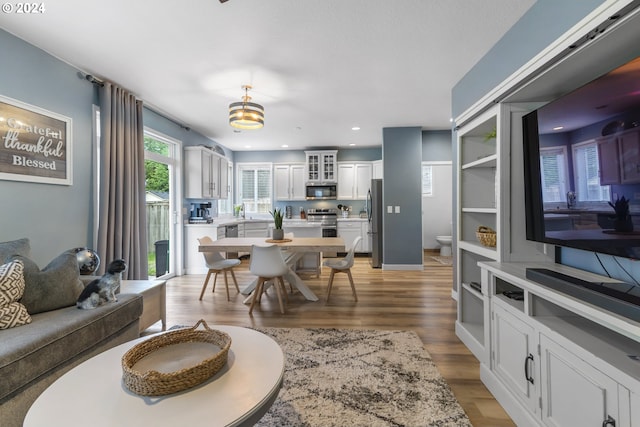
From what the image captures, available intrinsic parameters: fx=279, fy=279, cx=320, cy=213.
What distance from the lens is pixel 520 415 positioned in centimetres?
145

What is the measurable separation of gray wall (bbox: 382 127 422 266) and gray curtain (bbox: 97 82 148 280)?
379 cm

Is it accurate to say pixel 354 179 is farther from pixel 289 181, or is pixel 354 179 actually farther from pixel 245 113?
pixel 245 113

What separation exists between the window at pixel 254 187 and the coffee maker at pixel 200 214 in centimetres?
172

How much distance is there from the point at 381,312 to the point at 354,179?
4206 millimetres

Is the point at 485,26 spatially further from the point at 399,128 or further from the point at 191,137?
the point at 191,137

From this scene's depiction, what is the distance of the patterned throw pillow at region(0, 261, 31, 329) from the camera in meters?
1.54

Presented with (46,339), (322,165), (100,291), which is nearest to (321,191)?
(322,165)

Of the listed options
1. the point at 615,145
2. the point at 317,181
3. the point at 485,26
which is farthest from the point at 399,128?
the point at 615,145

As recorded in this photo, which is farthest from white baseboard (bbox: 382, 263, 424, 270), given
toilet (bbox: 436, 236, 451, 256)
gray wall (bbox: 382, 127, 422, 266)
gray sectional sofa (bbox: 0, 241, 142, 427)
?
gray sectional sofa (bbox: 0, 241, 142, 427)

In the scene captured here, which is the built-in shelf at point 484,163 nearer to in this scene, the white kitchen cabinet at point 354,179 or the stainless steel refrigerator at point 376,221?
the stainless steel refrigerator at point 376,221

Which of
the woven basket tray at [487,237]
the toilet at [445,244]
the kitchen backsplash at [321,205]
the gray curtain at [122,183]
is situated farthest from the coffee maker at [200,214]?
the toilet at [445,244]

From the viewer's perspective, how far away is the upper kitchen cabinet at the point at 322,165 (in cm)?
673

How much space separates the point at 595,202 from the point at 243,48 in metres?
2.70

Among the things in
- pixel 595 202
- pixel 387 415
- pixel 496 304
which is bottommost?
pixel 387 415
